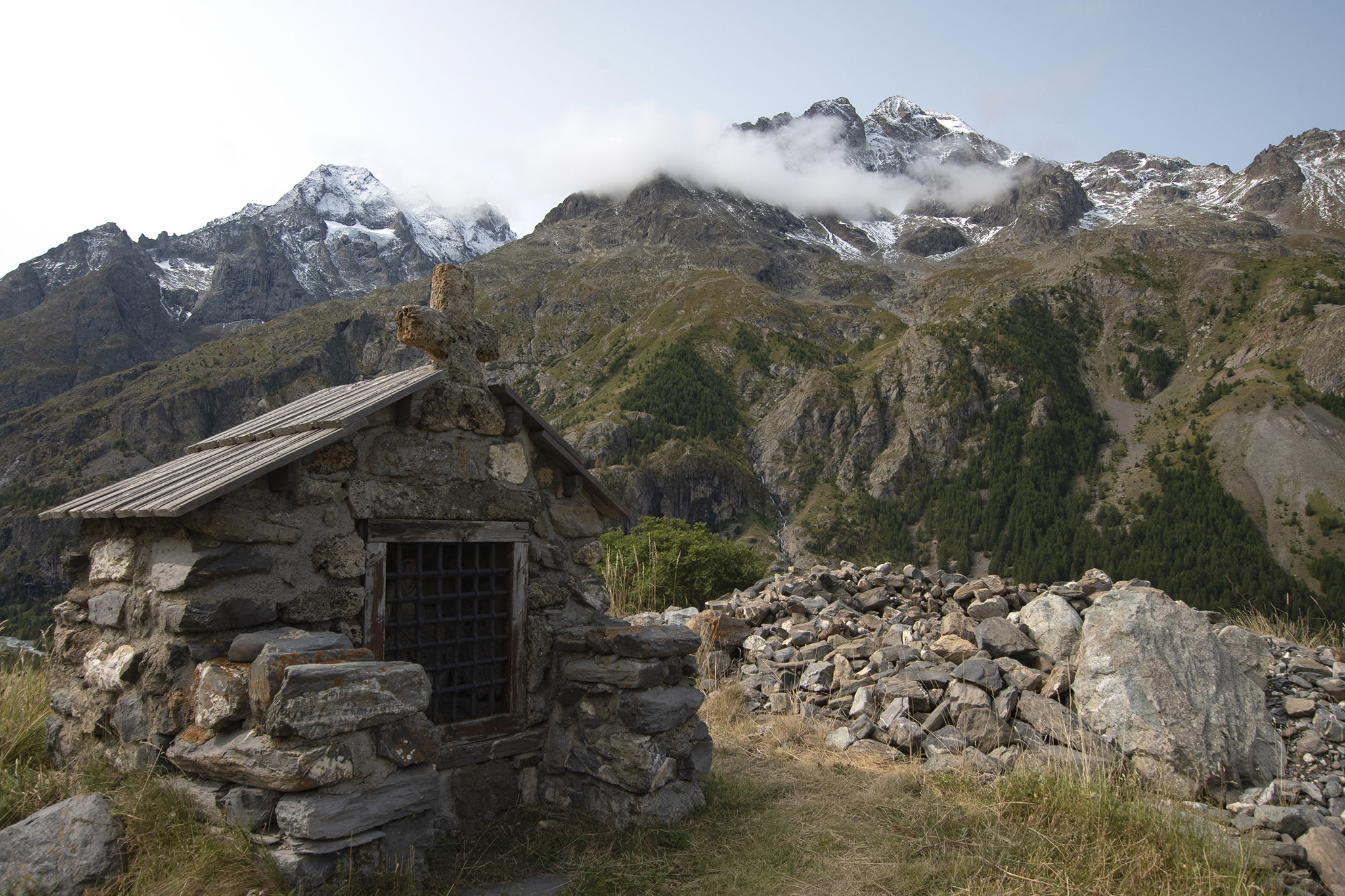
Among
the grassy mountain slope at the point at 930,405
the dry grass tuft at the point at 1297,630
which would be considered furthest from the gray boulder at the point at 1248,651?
the grassy mountain slope at the point at 930,405

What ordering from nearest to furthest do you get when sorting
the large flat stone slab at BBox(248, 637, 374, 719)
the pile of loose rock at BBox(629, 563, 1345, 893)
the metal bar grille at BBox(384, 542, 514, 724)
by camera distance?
the large flat stone slab at BBox(248, 637, 374, 719) → the metal bar grille at BBox(384, 542, 514, 724) → the pile of loose rock at BBox(629, 563, 1345, 893)

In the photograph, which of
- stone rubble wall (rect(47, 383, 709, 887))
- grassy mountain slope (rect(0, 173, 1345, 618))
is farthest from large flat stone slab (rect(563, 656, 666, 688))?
grassy mountain slope (rect(0, 173, 1345, 618))

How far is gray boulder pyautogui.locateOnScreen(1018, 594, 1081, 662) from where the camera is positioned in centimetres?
921

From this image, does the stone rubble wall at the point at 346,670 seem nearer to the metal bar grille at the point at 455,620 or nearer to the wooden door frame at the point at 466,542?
the wooden door frame at the point at 466,542

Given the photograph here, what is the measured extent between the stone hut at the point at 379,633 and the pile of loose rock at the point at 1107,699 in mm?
3523

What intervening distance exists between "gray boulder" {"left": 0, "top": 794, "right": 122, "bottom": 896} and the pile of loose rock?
653 cm

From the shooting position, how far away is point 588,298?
156 m

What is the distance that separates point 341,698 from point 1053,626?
334 inches

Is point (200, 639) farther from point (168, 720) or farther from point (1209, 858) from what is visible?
point (1209, 858)

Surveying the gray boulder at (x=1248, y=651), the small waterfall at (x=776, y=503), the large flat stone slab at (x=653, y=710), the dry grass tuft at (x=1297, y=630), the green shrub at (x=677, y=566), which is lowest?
the small waterfall at (x=776, y=503)

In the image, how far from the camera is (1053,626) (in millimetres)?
9453

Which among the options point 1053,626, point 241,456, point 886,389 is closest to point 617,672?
point 241,456

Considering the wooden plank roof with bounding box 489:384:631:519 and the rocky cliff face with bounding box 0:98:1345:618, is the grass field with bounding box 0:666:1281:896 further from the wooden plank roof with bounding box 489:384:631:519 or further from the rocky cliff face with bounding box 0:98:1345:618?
the rocky cliff face with bounding box 0:98:1345:618

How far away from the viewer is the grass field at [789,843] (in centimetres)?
428
